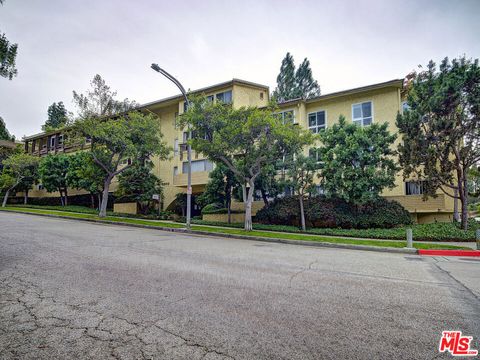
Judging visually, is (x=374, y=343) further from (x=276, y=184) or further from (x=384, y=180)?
(x=276, y=184)

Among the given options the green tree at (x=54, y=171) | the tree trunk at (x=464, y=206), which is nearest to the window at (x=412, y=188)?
the tree trunk at (x=464, y=206)

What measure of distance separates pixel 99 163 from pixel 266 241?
56.6ft

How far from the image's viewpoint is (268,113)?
55.1 feet

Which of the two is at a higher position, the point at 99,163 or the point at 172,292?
the point at 99,163

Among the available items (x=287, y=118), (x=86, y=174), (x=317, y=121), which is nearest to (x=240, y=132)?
(x=287, y=118)

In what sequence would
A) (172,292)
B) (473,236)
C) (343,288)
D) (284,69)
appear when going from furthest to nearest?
(284,69) → (473,236) → (343,288) → (172,292)

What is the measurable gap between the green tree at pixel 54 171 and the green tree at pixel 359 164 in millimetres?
31495

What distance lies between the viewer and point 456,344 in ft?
10.0

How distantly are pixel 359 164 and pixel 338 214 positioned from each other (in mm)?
3663

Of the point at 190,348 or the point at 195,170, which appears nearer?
the point at 190,348

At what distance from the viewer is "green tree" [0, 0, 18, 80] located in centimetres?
665

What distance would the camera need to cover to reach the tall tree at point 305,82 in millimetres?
41406

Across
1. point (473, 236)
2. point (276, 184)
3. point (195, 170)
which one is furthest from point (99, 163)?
point (473, 236)

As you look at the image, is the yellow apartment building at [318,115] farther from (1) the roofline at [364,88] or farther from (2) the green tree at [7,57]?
(2) the green tree at [7,57]
